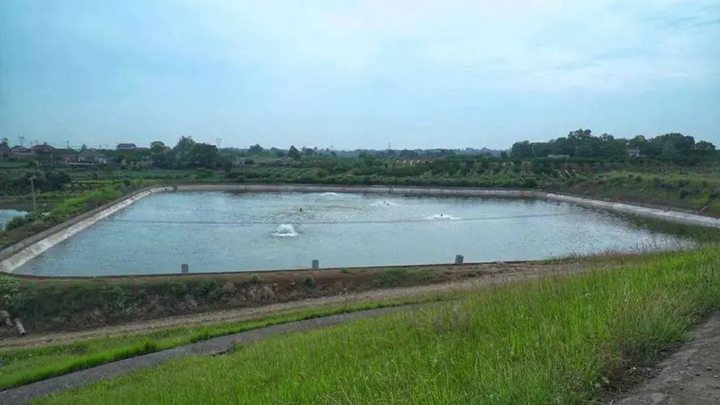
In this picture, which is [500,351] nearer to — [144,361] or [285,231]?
[144,361]

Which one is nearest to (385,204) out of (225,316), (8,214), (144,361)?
(8,214)

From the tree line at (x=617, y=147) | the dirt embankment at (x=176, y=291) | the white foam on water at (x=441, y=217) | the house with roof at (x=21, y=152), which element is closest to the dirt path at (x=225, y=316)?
the dirt embankment at (x=176, y=291)

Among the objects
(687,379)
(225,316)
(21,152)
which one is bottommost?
(225,316)

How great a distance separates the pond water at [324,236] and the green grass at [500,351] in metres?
11.3

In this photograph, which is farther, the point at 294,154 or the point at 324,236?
the point at 294,154

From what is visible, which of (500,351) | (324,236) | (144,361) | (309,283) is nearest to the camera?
(500,351)

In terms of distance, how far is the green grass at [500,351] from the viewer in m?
3.11

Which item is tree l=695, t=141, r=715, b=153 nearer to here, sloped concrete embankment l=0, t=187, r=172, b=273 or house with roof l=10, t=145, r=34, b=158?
sloped concrete embankment l=0, t=187, r=172, b=273

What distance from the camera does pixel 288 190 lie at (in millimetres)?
81500

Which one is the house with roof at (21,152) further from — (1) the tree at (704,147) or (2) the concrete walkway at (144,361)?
(1) the tree at (704,147)

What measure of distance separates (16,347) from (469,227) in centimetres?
3332

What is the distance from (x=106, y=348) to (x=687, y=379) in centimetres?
1376

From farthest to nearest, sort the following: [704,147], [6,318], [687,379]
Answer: [704,147]
[6,318]
[687,379]

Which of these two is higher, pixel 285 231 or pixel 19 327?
pixel 285 231
